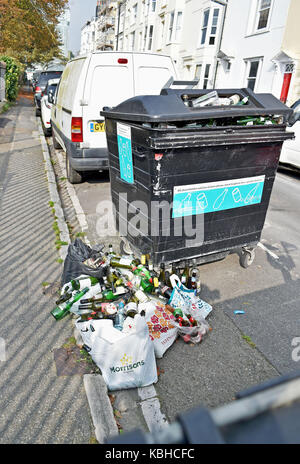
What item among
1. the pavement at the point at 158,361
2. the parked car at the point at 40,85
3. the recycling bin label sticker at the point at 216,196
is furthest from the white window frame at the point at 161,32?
the recycling bin label sticker at the point at 216,196

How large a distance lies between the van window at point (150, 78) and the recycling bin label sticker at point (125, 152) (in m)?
3.16

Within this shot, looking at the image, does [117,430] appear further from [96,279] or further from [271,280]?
[271,280]

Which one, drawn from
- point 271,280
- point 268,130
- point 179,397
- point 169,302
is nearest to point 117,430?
point 179,397

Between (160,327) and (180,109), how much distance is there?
1900 millimetres

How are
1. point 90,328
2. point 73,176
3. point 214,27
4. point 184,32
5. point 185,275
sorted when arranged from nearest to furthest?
point 90,328
point 185,275
point 73,176
point 214,27
point 184,32

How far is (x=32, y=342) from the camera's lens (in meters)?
2.93

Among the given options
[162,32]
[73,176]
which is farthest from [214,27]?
[73,176]

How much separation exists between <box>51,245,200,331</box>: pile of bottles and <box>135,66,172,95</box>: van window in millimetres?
3948

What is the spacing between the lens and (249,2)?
15.6 meters

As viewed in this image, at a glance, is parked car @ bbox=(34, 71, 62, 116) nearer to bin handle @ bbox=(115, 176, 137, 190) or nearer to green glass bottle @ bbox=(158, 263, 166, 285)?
bin handle @ bbox=(115, 176, 137, 190)

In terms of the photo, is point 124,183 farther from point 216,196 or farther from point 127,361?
point 127,361

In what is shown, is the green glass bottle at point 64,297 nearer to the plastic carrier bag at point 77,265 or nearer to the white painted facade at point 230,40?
the plastic carrier bag at point 77,265

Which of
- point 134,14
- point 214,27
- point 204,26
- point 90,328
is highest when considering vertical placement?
point 134,14

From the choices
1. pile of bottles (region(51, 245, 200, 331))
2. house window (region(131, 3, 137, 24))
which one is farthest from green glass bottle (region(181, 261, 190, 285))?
house window (region(131, 3, 137, 24))
